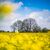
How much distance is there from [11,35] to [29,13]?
47 cm

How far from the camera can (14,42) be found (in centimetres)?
210

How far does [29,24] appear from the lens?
7.17 feet

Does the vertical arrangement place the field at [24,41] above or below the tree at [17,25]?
below

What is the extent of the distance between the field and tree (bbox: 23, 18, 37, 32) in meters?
0.09

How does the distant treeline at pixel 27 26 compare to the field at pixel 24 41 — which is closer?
the field at pixel 24 41

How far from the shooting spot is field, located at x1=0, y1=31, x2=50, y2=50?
2.05 meters

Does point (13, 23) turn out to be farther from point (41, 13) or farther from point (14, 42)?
point (41, 13)

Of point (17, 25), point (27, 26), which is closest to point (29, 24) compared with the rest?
point (27, 26)

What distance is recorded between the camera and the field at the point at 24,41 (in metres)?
2.05

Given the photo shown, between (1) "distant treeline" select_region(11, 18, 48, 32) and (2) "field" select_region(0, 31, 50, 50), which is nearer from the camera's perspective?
(2) "field" select_region(0, 31, 50, 50)

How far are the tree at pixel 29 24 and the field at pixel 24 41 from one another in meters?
0.09

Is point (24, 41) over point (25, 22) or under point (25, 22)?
under

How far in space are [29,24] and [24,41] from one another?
0.29m

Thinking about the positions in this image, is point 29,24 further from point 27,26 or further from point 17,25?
point 17,25
